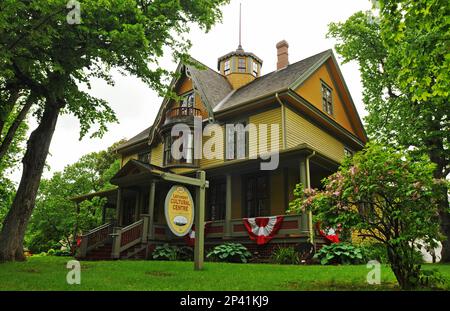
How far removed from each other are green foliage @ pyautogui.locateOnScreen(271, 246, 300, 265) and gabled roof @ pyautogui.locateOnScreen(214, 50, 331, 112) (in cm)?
782

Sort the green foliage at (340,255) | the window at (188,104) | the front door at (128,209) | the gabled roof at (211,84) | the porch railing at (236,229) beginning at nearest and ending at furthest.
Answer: the green foliage at (340,255) → the porch railing at (236,229) → the window at (188,104) → the gabled roof at (211,84) → the front door at (128,209)

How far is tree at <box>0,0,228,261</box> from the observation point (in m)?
8.16

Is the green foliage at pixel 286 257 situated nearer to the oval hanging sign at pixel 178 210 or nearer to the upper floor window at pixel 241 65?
the oval hanging sign at pixel 178 210

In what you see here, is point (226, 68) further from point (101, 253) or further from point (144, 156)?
point (101, 253)

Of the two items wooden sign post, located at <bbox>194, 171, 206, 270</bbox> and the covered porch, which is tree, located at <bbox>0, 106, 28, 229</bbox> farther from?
wooden sign post, located at <bbox>194, 171, 206, 270</bbox>

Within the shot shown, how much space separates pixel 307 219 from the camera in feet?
44.0

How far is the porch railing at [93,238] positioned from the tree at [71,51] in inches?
164

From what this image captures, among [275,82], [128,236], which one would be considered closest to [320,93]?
[275,82]

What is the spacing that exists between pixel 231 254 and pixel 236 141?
20.5ft

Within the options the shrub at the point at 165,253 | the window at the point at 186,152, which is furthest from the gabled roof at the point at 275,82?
the shrub at the point at 165,253

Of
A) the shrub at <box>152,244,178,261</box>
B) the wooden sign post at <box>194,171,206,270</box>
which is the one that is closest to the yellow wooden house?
the shrub at <box>152,244,178,261</box>

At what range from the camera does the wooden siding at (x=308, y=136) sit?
1670cm

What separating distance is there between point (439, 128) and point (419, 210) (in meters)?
14.5
